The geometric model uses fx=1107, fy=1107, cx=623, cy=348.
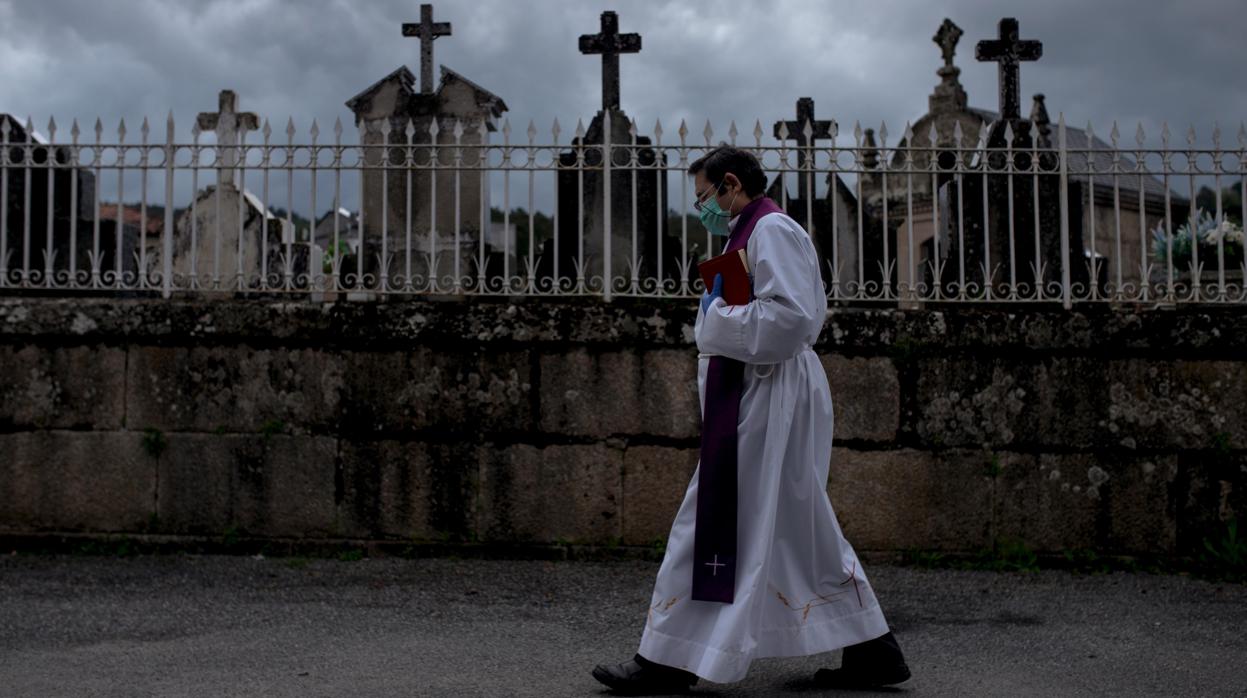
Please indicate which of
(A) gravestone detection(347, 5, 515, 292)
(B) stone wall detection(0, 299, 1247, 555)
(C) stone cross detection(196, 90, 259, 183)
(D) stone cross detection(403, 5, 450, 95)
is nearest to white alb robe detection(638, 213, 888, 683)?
(B) stone wall detection(0, 299, 1247, 555)

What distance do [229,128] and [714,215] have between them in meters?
3.72

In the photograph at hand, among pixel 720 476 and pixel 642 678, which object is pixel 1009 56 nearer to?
pixel 720 476

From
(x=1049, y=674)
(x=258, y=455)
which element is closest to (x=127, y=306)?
(x=258, y=455)

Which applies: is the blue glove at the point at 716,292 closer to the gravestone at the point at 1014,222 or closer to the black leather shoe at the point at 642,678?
the black leather shoe at the point at 642,678

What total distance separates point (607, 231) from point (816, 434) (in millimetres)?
2670

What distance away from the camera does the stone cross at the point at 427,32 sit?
7430 millimetres

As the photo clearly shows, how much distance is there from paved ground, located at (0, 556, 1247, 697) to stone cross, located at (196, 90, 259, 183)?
7.30 ft

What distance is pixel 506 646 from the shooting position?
4.25 metres

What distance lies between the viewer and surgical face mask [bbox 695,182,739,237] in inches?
150

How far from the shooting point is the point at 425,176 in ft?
22.8

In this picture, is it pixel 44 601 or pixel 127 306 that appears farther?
pixel 127 306

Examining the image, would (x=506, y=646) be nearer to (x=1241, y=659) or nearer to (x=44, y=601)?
(x=44, y=601)

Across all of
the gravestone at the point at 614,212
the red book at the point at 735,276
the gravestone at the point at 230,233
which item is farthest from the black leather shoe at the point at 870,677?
the gravestone at the point at 230,233

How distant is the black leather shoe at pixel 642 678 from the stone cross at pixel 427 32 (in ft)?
16.3
